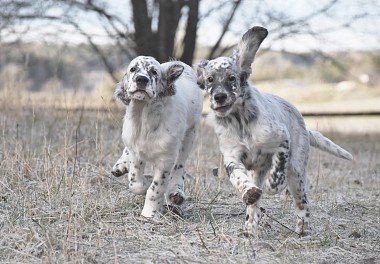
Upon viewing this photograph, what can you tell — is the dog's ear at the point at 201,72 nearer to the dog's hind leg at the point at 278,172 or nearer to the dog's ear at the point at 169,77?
the dog's ear at the point at 169,77

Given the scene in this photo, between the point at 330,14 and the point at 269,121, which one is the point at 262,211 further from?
the point at 330,14

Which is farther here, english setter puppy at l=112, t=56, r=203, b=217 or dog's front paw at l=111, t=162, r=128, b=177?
dog's front paw at l=111, t=162, r=128, b=177

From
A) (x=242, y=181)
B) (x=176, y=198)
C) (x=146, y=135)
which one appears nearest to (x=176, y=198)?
(x=176, y=198)

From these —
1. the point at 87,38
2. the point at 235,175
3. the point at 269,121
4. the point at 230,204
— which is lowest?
the point at 230,204

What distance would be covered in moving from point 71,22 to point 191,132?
7.00m

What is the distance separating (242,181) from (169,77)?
120 centimetres

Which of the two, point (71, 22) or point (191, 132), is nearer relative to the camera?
point (191, 132)

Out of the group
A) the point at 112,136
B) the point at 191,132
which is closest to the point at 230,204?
the point at 191,132

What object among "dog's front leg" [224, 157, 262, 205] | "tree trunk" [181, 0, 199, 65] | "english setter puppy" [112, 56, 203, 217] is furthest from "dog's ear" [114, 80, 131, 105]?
"tree trunk" [181, 0, 199, 65]

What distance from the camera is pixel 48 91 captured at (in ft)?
42.4

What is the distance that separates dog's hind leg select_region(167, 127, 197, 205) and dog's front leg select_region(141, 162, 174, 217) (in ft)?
0.66

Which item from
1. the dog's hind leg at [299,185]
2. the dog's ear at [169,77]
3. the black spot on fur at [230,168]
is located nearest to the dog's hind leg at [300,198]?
the dog's hind leg at [299,185]

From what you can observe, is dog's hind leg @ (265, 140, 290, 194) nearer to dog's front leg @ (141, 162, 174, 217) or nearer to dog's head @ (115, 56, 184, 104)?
dog's front leg @ (141, 162, 174, 217)

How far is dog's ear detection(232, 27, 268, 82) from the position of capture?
18.4ft
